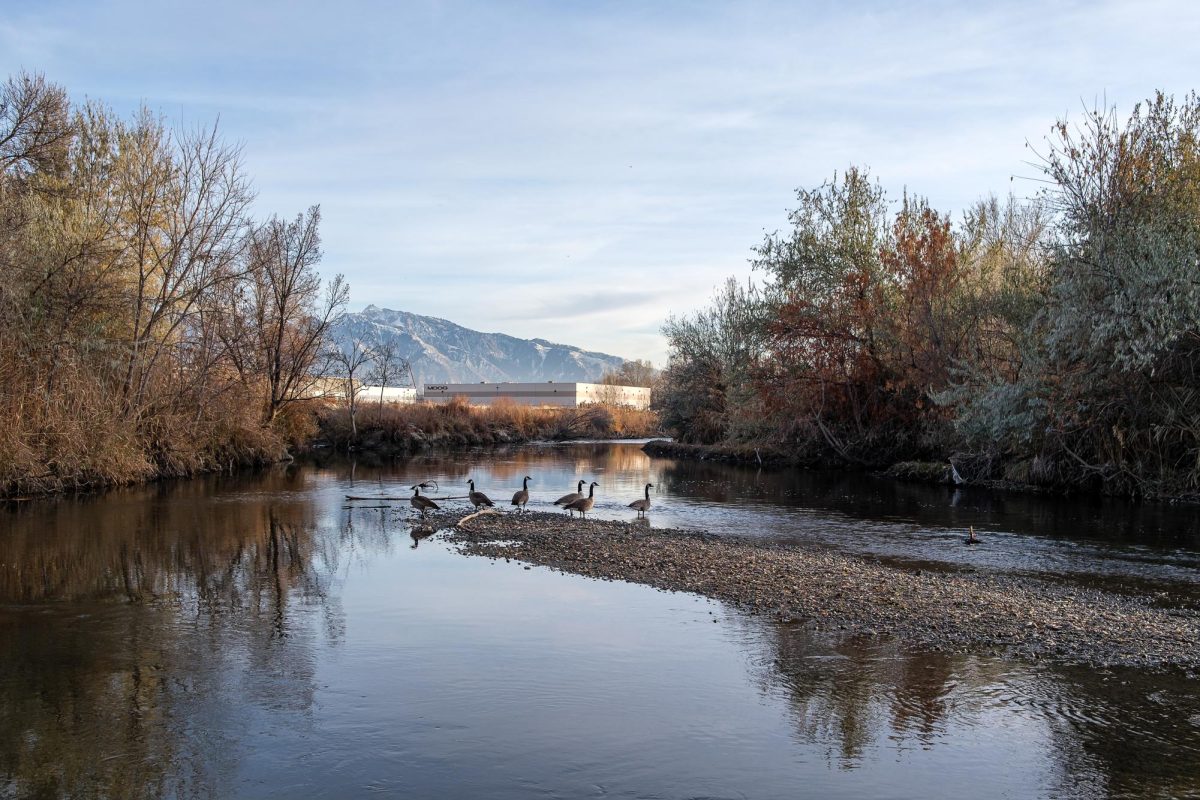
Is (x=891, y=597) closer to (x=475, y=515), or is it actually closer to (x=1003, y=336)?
(x=475, y=515)

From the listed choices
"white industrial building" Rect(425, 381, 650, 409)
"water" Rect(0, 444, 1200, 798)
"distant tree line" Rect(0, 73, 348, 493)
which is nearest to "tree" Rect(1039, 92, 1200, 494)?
"water" Rect(0, 444, 1200, 798)

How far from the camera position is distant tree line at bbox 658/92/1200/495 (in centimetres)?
2455

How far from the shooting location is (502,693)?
9312 mm

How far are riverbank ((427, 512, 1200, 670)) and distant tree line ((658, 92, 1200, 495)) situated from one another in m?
12.9

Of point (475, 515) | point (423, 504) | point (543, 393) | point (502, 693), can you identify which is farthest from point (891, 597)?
point (543, 393)

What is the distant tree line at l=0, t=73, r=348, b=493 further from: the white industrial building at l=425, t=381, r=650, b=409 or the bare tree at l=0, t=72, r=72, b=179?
the white industrial building at l=425, t=381, r=650, b=409

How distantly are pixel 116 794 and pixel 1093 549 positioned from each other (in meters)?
17.9

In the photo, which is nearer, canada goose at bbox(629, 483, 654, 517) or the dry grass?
canada goose at bbox(629, 483, 654, 517)

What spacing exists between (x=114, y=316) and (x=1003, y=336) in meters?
30.5

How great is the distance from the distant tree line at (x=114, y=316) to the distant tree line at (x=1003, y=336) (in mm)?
23791

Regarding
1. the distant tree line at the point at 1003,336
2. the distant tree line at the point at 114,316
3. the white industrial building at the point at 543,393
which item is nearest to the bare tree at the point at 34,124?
the distant tree line at the point at 114,316

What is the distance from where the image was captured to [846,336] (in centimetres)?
3994

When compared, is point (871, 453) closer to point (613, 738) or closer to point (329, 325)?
point (329, 325)

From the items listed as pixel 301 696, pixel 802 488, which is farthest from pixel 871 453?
pixel 301 696
